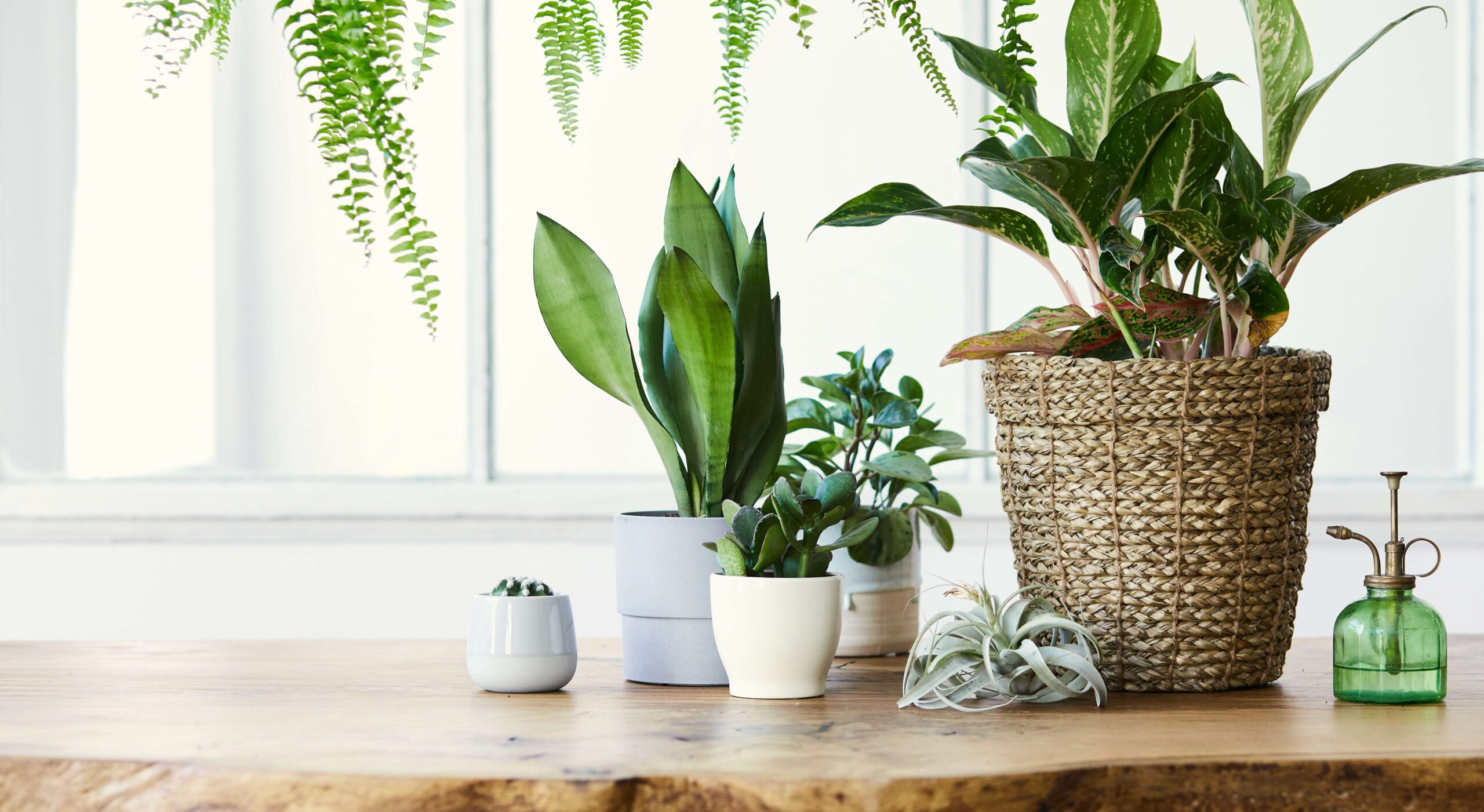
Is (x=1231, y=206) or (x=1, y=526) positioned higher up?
(x=1231, y=206)

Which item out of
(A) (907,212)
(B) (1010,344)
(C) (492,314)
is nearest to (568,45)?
(A) (907,212)

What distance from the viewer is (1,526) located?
5.94 ft

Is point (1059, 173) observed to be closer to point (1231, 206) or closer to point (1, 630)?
point (1231, 206)

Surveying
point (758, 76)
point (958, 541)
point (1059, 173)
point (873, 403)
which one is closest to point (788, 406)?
point (873, 403)

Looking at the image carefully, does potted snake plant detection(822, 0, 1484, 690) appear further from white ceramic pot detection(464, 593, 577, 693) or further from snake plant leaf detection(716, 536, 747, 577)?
white ceramic pot detection(464, 593, 577, 693)

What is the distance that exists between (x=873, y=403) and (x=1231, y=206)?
0.37m

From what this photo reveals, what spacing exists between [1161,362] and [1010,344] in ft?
0.35

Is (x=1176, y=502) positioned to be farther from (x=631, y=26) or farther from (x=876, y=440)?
(x=631, y=26)

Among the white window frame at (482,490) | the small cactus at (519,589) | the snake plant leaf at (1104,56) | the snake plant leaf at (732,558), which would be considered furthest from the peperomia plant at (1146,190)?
the white window frame at (482,490)

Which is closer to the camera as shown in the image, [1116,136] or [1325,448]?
[1116,136]

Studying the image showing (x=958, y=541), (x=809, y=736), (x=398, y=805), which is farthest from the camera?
(x=958, y=541)

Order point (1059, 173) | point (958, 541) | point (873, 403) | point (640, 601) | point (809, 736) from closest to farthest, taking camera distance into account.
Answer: point (809, 736), point (1059, 173), point (640, 601), point (873, 403), point (958, 541)

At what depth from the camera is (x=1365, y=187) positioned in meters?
0.78

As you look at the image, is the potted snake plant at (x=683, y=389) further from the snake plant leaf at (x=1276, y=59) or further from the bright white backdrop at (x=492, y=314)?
the bright white backdrop at (x=492, y=314)
